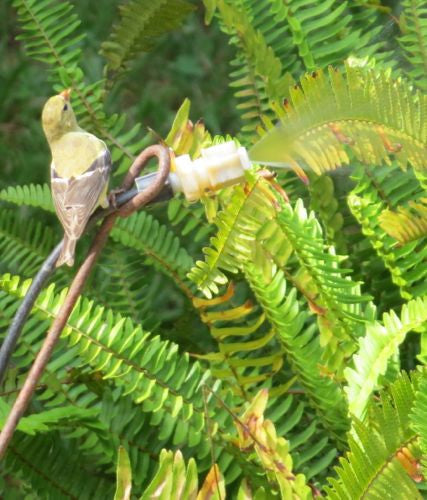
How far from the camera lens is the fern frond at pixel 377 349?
1.16 metres

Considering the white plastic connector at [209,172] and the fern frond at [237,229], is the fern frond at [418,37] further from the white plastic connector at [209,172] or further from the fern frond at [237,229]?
the white plastic connector at [209,172]

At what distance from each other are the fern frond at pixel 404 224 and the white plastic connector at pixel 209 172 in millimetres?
329

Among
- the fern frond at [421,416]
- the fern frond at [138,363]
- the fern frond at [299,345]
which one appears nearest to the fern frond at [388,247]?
the fern frond at [299,345]

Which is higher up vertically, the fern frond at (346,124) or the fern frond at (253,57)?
the fern frond at (253,57)

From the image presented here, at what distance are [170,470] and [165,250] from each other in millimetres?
610

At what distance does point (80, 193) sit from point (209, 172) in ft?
0.55

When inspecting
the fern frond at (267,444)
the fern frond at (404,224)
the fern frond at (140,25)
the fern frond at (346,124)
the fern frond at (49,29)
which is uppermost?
the fern frond at (140,25)

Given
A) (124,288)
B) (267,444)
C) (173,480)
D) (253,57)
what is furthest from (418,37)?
(173,480)

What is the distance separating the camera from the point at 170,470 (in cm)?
108

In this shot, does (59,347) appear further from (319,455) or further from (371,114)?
(371,114)

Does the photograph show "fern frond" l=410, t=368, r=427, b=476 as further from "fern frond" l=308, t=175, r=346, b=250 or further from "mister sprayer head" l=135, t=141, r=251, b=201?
"fern frond" l=308, t=175, r=346, b=250

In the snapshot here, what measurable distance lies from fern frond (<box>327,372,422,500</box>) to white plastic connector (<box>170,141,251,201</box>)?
0.27 metres

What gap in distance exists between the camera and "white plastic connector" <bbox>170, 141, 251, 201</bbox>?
0.97 m

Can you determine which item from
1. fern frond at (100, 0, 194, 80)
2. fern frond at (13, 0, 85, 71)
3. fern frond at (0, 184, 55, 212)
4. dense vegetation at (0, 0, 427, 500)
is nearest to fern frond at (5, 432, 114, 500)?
dense vegetation at (0, 0, 427, 500)
